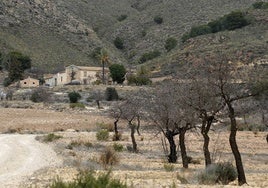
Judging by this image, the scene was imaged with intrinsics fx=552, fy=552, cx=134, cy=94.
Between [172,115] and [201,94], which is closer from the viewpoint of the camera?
[201,94]

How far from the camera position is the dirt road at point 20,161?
821 inches

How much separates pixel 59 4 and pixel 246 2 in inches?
1966

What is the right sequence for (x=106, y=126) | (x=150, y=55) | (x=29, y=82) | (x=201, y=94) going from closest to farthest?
1. (x=201, y=94)
2. (x=106, y=126)
3. (x=29, y=82)
4. (x=150, y=55)

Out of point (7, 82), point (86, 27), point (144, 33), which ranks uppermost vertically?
point (86, 27)

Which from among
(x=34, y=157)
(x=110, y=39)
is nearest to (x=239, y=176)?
(x=34, y=157)

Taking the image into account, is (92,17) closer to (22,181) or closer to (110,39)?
(110,39)

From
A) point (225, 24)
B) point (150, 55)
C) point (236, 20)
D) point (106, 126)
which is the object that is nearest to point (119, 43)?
point (150, 55)

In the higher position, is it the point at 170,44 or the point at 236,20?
the point at 236,20

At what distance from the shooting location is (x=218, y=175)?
67.1 feet

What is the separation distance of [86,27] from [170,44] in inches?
1301

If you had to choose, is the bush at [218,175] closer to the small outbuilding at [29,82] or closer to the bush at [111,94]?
the bush at [111,94]

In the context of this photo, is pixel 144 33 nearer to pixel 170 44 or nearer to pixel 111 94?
pixel 170 44

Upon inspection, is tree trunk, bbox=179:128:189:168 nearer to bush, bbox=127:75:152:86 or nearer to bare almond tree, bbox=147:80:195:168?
bare almond tree, bbox=147:80:195:168

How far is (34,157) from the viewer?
30.0m
